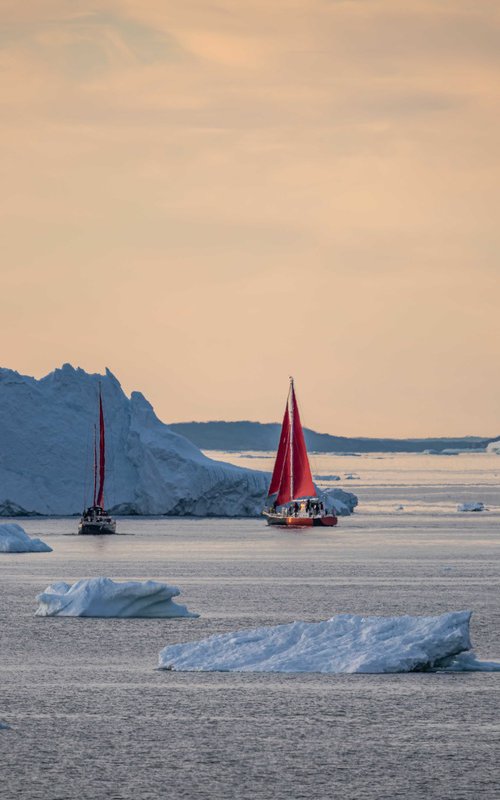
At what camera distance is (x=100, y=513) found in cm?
6419

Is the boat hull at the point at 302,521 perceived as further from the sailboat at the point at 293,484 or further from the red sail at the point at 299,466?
the red sail at the point at 299,466

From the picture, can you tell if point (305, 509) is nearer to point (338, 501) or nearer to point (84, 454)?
point (338, 501)

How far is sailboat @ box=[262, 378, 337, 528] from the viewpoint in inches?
2886

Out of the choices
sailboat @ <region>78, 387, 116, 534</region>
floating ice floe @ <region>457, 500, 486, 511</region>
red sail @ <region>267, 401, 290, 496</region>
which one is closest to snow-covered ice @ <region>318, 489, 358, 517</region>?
red sail @ <region>267, 401, 290, 496</region>

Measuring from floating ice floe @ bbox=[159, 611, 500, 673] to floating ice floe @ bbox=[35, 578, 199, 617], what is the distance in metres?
6.12

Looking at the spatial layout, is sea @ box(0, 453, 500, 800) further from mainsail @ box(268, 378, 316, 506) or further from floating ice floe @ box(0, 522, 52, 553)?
mainsail @ box(268, 378, 316, 506)

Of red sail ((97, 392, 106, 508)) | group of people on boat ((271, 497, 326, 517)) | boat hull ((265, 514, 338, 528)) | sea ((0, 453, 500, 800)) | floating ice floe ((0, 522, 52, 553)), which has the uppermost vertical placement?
red sail ((97, 392, 106, 508))

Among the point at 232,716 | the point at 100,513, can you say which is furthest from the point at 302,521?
the point at 232,716

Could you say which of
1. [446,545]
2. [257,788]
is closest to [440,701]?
[257,788]

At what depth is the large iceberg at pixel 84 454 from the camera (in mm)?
66750

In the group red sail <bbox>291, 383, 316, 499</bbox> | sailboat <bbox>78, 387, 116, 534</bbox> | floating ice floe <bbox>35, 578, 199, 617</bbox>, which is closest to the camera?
floating ice floe <bbox>35, 578, 199, 617</bbox>

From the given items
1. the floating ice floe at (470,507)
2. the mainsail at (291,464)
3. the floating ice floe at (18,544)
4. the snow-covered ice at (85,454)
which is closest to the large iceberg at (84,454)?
the snow-covered ice at (85,454)

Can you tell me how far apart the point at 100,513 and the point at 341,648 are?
4580 centimetres

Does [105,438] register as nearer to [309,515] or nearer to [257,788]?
[309,515]
